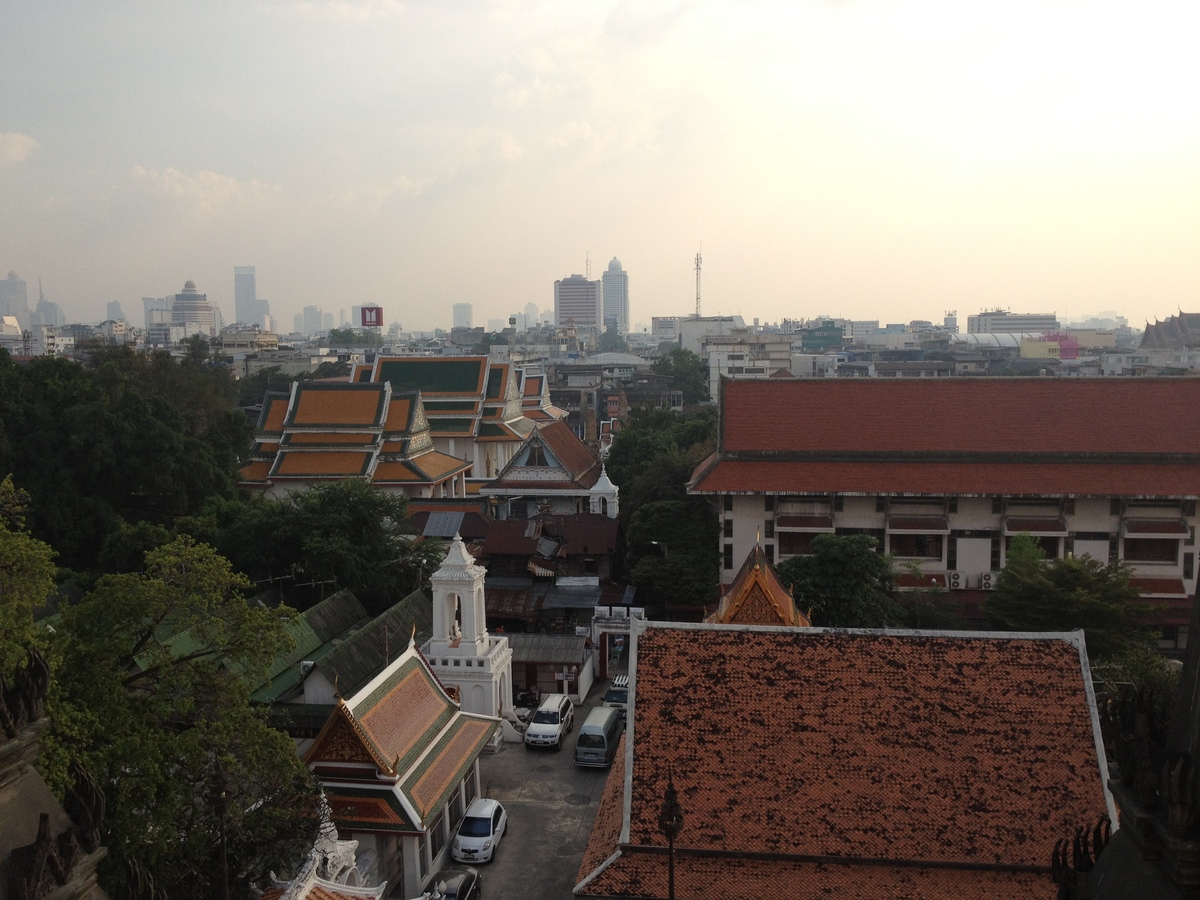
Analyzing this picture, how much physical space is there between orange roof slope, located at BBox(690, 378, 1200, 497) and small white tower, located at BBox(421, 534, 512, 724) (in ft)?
29.8

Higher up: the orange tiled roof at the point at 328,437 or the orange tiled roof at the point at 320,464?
the orange tiled roof at the point at 328,437

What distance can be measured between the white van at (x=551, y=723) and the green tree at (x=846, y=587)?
19.0 feet

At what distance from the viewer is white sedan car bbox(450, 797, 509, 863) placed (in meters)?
16.5

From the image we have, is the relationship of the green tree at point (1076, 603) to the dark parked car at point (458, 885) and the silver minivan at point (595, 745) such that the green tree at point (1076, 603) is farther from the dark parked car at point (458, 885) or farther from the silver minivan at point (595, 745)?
the dark parked car at point (458, 885)

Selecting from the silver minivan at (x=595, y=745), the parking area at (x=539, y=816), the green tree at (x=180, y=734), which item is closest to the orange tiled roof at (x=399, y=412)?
the parking area at (x=539, y=816)

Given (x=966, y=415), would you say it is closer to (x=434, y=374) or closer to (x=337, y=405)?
(x=337, y=405)

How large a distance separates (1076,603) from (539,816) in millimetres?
12304

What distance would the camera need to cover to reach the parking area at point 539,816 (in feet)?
52.2

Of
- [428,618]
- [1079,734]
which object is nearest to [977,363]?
[428,618]

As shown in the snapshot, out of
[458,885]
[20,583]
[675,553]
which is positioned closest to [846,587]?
[675,553]

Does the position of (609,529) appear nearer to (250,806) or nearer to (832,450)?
(832,450)

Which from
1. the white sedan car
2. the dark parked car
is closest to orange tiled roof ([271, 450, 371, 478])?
the white sedan car

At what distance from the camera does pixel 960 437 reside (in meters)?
29.3

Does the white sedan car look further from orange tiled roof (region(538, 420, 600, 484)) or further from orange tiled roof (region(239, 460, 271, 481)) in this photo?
orange tiled roof (region(239, 460, 271, 481))
